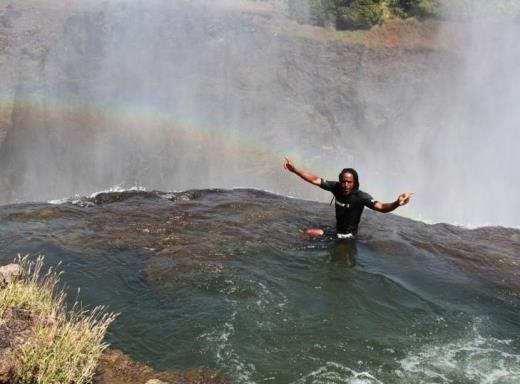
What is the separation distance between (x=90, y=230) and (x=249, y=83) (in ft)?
45.4

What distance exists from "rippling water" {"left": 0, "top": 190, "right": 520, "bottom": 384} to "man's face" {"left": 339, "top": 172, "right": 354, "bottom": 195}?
3.49ft

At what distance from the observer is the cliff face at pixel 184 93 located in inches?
727

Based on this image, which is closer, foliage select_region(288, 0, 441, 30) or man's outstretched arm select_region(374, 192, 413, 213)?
man's outstretched arm select_region(374, 192, 413, 213)

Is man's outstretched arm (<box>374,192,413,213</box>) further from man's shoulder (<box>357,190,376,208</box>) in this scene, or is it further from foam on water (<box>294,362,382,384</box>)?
foam on water (<box>294,362,382,384</box>)

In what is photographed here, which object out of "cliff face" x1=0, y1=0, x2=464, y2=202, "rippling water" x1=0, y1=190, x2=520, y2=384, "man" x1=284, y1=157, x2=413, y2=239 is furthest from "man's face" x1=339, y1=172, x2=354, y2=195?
"cliff face" x1=0, y1=0, x2=464, y2=202

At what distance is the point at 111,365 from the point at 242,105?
16719mm

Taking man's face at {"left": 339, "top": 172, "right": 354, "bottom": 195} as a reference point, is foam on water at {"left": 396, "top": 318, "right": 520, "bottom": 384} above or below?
below

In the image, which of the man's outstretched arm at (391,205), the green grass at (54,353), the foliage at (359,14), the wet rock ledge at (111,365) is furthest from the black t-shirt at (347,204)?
the foliage at (359,14)

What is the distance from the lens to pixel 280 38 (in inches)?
867

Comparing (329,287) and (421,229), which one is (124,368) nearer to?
(329,287)

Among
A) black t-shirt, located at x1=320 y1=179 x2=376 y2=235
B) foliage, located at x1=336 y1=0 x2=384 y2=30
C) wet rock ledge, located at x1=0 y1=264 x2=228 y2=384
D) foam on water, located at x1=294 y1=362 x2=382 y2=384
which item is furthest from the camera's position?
foliage, located at x1=336 y1=0 x2=384 y2=30

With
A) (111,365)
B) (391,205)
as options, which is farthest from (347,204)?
(111,365)

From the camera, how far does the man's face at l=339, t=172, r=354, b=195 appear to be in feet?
24.6

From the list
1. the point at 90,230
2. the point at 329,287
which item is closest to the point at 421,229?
the point at 329,287
